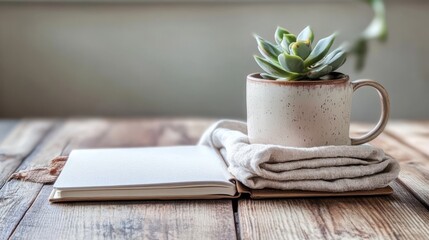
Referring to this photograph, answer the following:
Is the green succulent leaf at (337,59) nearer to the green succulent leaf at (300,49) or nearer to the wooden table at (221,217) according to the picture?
the green succulent leaf at (300,49)

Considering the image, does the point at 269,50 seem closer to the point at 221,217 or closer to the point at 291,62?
the point at 291,62

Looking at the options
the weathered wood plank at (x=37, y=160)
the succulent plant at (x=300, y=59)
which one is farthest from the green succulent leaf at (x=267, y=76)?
the weathered wood plank at (x=37, y=160)

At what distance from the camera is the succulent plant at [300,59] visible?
92 centimetres

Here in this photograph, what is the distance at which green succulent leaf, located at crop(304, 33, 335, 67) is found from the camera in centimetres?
92

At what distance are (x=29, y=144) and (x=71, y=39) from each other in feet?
4.62

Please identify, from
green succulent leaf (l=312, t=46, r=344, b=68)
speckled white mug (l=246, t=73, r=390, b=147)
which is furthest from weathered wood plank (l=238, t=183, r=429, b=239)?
green succulent leaf (l=312, t=46, r=344, b=68)

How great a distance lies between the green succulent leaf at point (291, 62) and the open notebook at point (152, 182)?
18 cm

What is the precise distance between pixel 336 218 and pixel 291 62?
23cm

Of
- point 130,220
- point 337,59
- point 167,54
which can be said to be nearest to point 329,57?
point 337,59

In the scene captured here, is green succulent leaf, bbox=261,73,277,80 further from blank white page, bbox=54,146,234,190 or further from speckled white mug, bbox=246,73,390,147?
blank white page, bbox=54,146,234,190

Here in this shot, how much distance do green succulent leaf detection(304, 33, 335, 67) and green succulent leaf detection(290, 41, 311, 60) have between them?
0.01 metres

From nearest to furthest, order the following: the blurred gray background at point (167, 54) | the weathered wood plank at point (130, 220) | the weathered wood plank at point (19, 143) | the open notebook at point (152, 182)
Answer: the weathered wood plank at point (130, 220), the open notebook at point (152, 182), the weathered wood plank at point (19, 143), the blurred gray background at point (167, 54)

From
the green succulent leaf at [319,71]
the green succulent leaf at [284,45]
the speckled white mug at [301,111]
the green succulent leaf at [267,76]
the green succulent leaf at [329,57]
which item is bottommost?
the speckled white mug at [301,111]

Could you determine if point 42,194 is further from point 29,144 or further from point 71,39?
point 71,39
